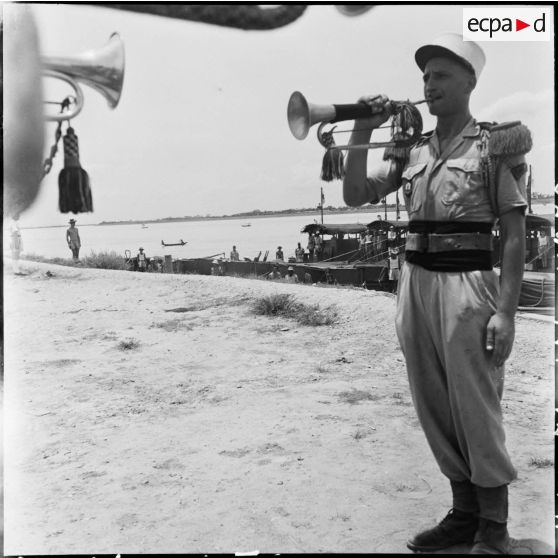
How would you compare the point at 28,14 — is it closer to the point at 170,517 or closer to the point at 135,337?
the point at 170,517

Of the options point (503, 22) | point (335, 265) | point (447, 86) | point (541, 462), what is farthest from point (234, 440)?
point (335, 265)

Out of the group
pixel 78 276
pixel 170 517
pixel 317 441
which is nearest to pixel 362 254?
pixel 78 276

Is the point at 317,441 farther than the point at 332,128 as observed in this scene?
Yes

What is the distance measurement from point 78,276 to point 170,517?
6.99m

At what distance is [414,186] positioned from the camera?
195 cm

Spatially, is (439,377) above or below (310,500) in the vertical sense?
above

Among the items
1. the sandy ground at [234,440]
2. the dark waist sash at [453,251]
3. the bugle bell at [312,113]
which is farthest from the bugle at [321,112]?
the sandy ground at [234,440]

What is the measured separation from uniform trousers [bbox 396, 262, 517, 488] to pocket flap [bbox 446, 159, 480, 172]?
0.34 m

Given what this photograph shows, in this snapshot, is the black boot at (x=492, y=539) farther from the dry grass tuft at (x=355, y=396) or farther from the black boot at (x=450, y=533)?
the dry grass tuft at (x=355, y=396)

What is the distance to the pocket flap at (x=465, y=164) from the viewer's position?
5.90 feet

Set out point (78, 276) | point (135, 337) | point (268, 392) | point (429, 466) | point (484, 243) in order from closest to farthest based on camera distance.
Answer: point (484, 243) < point (429, 466) < point (268, 392) < point (135, 337) < point (78, 276)

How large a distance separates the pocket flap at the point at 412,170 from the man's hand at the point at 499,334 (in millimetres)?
552

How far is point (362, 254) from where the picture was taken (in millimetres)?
12562

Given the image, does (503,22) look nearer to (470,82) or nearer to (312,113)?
(470,82)
